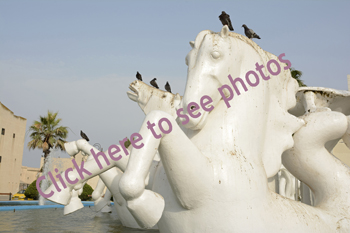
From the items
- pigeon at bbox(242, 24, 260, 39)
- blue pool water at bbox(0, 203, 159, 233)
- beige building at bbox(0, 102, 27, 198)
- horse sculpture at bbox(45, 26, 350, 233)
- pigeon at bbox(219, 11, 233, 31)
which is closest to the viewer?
horse sculpture at bbox(45, 26, 350, 233)

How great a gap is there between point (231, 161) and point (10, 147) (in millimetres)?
22155

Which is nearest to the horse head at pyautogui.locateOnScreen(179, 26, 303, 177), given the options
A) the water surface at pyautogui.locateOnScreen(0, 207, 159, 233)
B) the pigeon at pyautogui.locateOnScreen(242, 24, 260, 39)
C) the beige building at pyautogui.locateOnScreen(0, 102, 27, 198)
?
the pigeon at pyautogui.locateOnScreen(242, 24, 260, 39)

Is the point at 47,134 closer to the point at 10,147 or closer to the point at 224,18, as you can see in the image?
the point at 10,147

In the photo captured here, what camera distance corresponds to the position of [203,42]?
2.58 m

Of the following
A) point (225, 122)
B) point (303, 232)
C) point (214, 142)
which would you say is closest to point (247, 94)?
point (225, 122)

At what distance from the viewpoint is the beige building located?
20.6 meters

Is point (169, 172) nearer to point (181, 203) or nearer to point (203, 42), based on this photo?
point (181, 203)

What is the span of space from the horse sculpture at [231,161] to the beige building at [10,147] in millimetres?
19880

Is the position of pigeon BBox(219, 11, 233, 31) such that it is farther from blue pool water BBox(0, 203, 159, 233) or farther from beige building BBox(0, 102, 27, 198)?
beige building BBox(0, 102, 27, 198)

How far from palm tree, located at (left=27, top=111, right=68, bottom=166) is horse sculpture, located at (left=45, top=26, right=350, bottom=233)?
78.0ft

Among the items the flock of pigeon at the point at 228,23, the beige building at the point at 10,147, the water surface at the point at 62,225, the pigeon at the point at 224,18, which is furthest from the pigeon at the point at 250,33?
the beige building at the point at 10,147

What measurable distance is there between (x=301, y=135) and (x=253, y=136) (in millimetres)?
640

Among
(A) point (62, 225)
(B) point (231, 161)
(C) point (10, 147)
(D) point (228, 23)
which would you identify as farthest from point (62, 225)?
(C) point (10, 147)

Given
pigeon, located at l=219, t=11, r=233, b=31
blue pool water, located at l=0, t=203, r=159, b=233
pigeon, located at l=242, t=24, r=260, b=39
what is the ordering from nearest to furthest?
pigeon, located at l=219, t=11, r=233, b=31 < pigeon, located at l=242, t=24, r=260, b=39 < blue pool water, located at l=0, t=203, r=159, b=233
